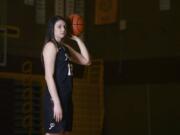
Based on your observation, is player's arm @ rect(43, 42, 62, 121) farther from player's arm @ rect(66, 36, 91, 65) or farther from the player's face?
player's arm @ rect(66, 36, 91, 65)

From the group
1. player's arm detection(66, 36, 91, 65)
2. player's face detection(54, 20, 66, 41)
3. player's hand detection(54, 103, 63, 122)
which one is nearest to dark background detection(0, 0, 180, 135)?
player's arm detection(66, 36, 91, 65)

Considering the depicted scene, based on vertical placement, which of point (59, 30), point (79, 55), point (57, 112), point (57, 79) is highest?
point (59, 30)

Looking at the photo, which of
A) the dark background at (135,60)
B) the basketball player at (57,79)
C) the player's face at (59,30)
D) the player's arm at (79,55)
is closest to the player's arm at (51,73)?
the basketball player at (57,79)

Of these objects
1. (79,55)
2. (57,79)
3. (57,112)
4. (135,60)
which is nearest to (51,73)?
(57,79)

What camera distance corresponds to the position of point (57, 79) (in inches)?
154

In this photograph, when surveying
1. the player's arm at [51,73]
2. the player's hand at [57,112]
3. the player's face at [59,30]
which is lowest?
the player's hand at [57,112]

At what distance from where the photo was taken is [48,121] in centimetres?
393

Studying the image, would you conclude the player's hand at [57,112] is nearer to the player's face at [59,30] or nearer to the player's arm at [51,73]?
the player's arm at [51,73]

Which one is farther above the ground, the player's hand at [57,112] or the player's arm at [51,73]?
the player's arm at [51,73]

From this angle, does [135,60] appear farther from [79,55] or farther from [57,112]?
[57,112]

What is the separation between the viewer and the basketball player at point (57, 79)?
3.83 metres

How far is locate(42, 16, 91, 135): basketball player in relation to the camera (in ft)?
12.6

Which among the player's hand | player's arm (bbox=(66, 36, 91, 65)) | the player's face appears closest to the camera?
the player's hand

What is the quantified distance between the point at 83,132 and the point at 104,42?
1.59m
